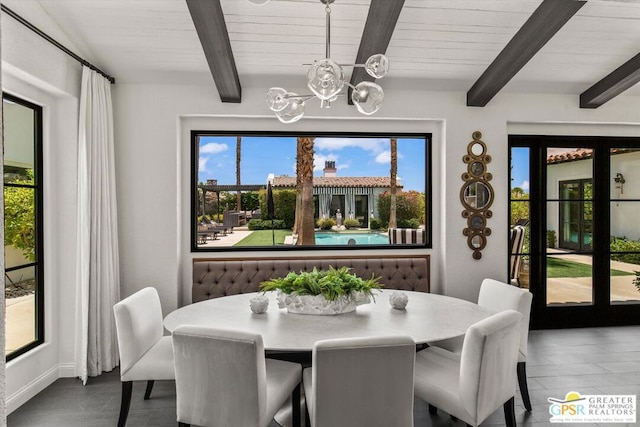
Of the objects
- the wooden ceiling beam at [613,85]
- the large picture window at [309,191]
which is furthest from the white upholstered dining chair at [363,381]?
the wooden ceiling beam at [613,85]

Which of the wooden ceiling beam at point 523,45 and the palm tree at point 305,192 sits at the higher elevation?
the wooden ceiling beam at point 523,45

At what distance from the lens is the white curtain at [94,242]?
314 centimetres

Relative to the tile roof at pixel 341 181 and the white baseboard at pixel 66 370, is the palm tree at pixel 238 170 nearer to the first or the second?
the tile roof at pixel 341 181

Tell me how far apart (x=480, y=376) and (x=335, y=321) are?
30.8 inches

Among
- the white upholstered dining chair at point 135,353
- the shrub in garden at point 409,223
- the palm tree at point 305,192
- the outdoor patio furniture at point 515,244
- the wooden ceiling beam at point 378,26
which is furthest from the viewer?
the outdoor patio furniture at point 515,244

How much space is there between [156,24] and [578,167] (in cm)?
421

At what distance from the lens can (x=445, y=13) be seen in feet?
9.62

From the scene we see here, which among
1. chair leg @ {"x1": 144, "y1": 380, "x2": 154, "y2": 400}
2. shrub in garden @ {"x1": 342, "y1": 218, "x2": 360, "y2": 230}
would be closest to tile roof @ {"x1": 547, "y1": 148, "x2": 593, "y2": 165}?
shrub in garden @ {"x1": 342, "y1": 218, "x2": 360, "y2": 230}

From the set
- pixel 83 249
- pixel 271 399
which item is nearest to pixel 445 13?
pixel 271 399

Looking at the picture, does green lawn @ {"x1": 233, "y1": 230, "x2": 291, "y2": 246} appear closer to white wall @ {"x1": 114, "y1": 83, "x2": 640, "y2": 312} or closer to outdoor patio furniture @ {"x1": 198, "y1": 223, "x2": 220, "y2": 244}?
white wall @ {"x1": 114, "y1": 83, "x2": 640, "y2": 312}

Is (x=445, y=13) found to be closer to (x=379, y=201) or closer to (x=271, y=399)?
(x=379, y=201)

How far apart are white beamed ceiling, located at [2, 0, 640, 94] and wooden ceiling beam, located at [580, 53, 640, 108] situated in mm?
69

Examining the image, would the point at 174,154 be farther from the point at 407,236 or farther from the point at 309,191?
the point at 407,236

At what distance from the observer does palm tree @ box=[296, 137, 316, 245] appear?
4.05m
